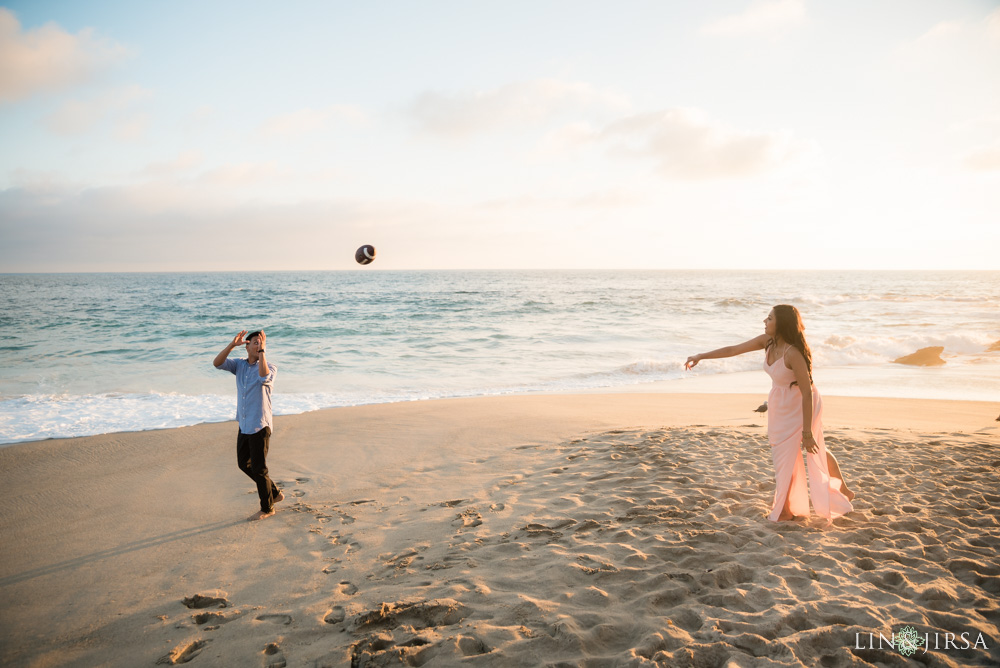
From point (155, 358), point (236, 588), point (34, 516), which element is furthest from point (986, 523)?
point (155, 358)

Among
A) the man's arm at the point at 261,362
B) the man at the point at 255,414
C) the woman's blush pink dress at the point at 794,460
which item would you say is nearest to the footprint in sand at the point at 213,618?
the man at the point at 255,414

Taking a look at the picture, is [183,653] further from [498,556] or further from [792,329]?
[792,329]

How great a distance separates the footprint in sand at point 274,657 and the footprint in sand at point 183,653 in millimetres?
452

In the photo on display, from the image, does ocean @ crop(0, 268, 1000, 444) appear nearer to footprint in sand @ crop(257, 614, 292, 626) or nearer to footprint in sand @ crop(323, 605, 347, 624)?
footprint in sand @ crop(257, 614, 292, 626)

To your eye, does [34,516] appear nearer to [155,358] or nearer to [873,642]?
[873,642]

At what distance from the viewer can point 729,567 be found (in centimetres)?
373

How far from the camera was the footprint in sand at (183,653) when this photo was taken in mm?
3105

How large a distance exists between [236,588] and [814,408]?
16.8 feet

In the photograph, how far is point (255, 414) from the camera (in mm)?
5328

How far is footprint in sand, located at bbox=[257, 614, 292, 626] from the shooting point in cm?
343

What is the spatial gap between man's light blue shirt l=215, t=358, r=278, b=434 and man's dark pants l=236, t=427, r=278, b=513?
8 centimetres

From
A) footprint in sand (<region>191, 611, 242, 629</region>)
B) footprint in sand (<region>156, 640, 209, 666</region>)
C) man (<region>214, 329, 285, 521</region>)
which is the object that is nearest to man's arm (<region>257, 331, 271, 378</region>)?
man (<region>214, 329, 285, 521</region>)

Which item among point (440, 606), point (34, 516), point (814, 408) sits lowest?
point (34, 516)

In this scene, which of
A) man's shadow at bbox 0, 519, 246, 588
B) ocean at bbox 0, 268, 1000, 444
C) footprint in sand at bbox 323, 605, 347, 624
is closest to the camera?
footprint in sand at bbox 323, 605, 347, 624
